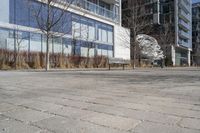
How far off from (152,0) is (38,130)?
5570cm

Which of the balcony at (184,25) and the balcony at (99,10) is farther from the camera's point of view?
the balcony at (184,25)

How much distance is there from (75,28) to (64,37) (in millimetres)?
2487

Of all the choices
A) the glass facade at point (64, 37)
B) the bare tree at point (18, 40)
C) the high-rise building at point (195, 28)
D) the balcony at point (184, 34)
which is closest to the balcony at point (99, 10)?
the glass facade at point (64, 37)

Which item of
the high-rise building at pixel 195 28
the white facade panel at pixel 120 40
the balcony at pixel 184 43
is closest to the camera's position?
the white facade panel at pixel 120 40

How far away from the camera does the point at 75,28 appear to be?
101 feet

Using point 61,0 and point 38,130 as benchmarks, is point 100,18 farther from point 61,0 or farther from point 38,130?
point 38,130

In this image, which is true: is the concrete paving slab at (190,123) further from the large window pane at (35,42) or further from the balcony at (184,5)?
the balcony at (184,5)

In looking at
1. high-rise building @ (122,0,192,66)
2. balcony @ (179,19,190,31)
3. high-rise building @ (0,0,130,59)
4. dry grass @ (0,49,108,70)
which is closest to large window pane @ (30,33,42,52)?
high-rise building @ (0,0,130,59)

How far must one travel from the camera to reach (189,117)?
11.5ft

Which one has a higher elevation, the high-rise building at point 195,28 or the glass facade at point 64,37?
the high-rise building at point 195,28

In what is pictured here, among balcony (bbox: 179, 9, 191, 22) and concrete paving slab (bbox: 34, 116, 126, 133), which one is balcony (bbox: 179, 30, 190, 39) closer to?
balcony (bbox: 179, 9, 191, 22)

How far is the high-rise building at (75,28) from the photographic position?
75.4 ft

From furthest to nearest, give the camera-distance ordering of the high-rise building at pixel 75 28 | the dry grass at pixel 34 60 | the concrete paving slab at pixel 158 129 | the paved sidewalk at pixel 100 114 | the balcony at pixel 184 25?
the balcony at pixel 184 25 → the high-rise building at pixel 75 28 → the dry grass at pixel 34 60 → the paved sidewalk at pixel 100 114 → the concrete paving slab at pixel 158 129

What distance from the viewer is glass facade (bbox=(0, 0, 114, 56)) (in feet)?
75.9
